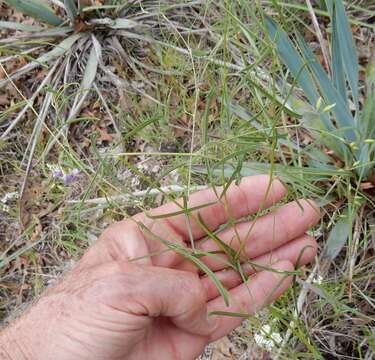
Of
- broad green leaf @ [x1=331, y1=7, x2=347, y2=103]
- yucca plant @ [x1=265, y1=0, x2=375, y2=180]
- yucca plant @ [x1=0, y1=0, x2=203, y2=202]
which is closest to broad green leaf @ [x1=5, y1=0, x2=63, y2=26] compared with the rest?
yucca plant @ [x1=0, y1=0, x2=203, y2=202]

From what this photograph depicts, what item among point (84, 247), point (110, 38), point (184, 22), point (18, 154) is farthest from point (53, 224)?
point (184, 22)

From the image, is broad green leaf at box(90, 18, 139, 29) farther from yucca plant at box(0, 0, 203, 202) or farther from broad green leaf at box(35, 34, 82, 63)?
broad green leaf at box(35, 34, 82, 63)

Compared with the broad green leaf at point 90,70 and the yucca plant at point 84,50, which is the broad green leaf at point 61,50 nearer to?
the yucca plant at point 84,50

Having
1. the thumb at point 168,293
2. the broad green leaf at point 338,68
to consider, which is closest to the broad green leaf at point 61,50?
the broad green leaf at point 338,68

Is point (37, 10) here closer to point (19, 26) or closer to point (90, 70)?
point (19, 26)

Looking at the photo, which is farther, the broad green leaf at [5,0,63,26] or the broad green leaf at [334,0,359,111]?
Answer: the broad green leaf at [5,0,63,26]

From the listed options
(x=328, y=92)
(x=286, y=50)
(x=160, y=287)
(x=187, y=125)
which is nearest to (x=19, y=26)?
(x=187, y=125)

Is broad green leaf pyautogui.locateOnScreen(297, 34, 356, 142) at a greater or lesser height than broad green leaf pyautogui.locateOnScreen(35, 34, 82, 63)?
lesser

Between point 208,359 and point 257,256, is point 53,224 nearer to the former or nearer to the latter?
point 208,359
